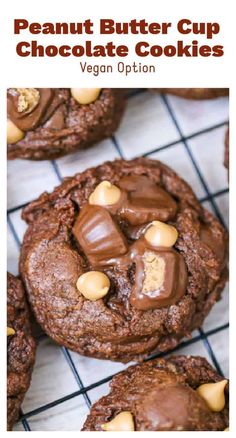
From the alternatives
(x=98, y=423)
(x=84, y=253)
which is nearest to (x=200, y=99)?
(x=84, y=253)

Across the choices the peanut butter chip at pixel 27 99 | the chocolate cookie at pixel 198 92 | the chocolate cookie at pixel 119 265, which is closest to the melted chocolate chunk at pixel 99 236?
the chocolate cookie at pixel 119 265

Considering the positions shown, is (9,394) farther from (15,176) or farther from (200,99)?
(200,99)

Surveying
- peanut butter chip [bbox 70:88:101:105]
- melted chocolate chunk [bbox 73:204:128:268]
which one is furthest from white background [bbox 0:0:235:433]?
melted chocolate chunk [bbox 73:204:128:268]

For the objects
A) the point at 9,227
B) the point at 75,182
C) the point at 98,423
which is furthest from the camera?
the point at 9,227

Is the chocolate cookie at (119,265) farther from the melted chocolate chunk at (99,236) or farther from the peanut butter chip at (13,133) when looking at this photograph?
the peanut butter chip at (13,133)

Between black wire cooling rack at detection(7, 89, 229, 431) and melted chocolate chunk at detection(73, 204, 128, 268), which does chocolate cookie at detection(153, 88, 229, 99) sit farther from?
melted chocolate chunk at detection(73, 204, 128, 268)

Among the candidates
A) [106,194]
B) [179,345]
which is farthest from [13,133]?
[179,345]
